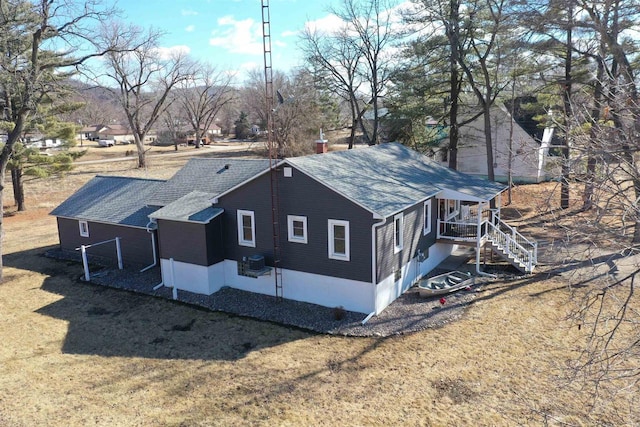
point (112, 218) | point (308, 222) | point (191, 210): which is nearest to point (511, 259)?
point (308, 222)

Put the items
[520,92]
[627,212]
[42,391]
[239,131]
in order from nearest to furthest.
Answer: [627,212] < [42,391] < [520,92] < [239,131]

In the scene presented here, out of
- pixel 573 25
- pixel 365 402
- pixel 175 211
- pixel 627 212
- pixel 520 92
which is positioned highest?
pixel 573 25

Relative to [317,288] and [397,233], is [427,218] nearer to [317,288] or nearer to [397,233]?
[397,233]

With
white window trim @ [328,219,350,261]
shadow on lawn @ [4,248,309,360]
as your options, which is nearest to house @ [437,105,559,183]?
white window trim @ [328,219,350,261]

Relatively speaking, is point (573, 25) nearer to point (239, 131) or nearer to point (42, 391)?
point (42, 391)

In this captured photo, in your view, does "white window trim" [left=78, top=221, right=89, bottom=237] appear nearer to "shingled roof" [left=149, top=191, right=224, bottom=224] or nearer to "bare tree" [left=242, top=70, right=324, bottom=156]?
"shingled roof" [left=149, top=191, right=224, bottom=224]

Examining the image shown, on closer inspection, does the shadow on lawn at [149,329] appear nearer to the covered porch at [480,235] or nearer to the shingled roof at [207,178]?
the shingled roof at [207,178]

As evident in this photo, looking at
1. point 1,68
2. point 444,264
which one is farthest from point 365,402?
point 1,68
